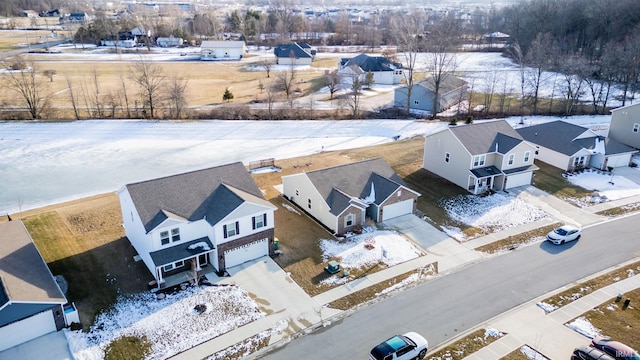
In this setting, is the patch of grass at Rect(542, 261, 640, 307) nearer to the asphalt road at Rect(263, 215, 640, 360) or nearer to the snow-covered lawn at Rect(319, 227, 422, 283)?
the asphalt road at Rect(263, 215, 640, 360)

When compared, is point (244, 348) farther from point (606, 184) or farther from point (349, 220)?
point (606, 184)

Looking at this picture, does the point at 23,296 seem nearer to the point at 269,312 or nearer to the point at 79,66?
the point at 269,312

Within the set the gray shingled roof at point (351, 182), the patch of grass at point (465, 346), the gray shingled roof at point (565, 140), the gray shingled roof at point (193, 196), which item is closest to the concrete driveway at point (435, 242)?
the gray shingled roof at point (351, 182)

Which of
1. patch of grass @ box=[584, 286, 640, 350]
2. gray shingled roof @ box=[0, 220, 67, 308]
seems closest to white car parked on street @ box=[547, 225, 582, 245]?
patch of grass @ box=[584, 286, 640, 350]

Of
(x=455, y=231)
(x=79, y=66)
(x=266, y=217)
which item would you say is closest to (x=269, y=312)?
(x=266, y=217)

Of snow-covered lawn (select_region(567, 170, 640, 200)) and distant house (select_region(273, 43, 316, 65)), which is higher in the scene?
distant house (select_region(273, 43, 316, 65))

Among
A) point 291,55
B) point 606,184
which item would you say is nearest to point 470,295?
point 606,184
